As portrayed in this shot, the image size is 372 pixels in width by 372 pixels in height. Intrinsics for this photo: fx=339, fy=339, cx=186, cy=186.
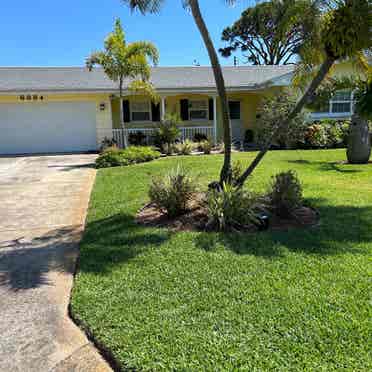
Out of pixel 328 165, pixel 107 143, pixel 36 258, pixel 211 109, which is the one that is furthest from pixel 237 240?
pixel 211 109

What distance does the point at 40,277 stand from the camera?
389 cm

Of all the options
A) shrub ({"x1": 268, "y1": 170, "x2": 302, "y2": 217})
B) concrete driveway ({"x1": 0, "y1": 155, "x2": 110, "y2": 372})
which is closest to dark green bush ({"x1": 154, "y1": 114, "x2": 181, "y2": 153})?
concrete driveway ({"x1": 0, "y1": 155, "x2": 110, "y2": 372})

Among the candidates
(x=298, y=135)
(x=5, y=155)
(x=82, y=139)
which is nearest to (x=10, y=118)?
(x=5, y=155)

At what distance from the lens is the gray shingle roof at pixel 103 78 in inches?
651

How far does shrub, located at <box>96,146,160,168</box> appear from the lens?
39.9 ft

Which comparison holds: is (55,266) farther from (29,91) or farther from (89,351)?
(29,91)

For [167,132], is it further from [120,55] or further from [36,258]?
[36,258]

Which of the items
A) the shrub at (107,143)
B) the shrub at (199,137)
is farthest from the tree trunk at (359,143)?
the shrub at (107,143)

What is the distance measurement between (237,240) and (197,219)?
1.10m

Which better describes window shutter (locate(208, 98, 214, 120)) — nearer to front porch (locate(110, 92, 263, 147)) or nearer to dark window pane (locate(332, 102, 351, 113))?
front porch (locate(110, 92, 263, 147))

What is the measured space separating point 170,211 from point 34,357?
340cm

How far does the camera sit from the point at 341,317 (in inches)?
114

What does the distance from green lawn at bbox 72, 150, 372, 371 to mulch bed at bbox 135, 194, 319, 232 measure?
9.6 inches

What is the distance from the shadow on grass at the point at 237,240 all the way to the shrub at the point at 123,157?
22.0 feet
